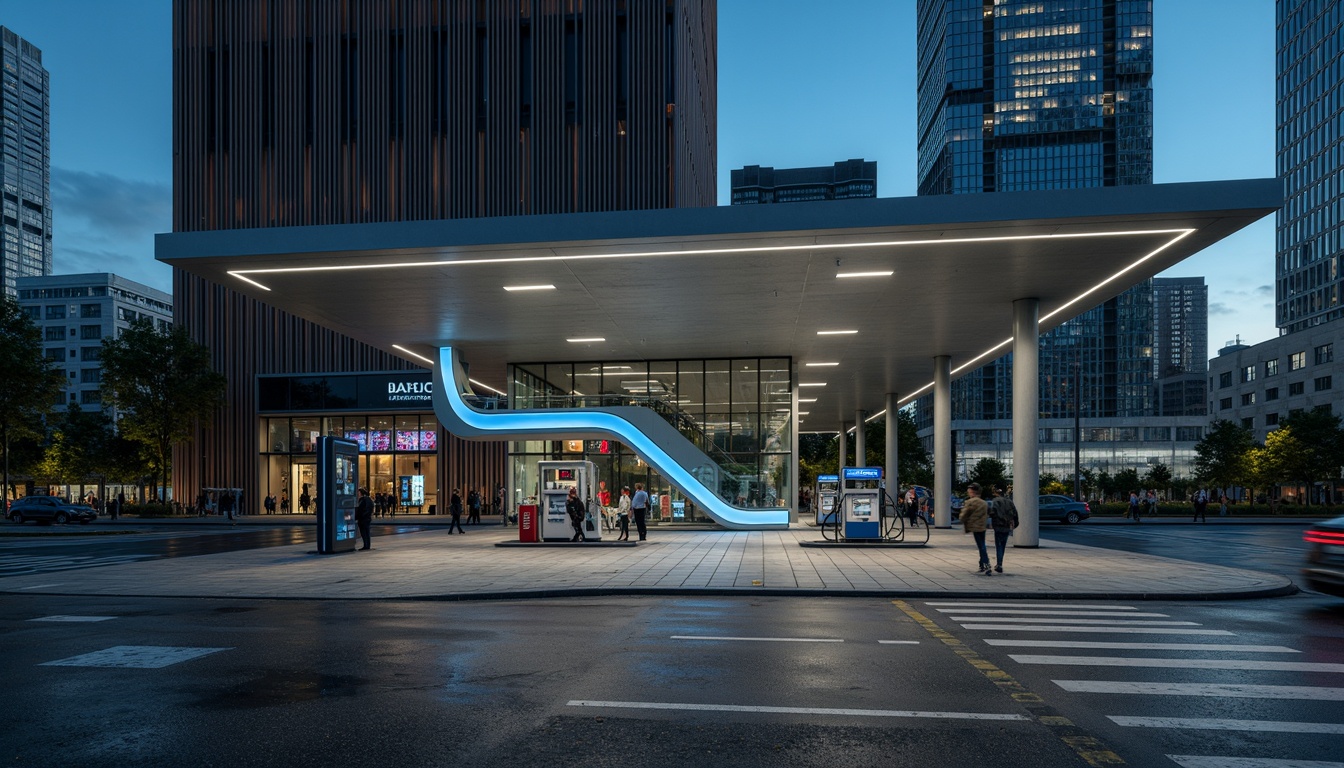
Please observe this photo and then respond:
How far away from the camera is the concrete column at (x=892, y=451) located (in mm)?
45844

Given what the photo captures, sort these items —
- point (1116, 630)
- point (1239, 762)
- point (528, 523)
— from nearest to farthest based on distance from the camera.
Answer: point (1239, 762)
point (1116, 630)
point (528, 523)

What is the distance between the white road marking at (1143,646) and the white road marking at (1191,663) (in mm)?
613

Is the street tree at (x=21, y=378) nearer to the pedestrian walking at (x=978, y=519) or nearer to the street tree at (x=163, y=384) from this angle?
the street tree at (x=163, y=384)

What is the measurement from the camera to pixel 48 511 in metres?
46.7

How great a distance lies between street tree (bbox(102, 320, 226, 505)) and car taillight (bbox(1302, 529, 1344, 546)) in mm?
53845

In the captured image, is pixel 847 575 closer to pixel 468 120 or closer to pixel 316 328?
pixel 468 120

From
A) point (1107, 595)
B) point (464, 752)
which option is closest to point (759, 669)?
point (464, 752)

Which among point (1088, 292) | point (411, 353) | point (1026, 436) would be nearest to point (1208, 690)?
point (1026, 436)

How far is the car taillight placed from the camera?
40.7 ft

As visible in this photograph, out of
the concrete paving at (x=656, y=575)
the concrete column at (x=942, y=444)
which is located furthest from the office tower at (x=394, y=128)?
the concrete paving at (x=656, y=575)

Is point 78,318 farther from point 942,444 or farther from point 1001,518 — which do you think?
point 1001,518

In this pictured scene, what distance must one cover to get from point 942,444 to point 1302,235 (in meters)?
100

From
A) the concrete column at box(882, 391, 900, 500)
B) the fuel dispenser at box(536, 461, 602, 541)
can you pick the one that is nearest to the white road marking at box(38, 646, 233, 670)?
the fuel dispenser at box(536, 461, 602, 541)

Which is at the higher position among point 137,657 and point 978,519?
point 978,519
